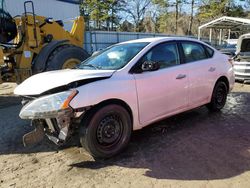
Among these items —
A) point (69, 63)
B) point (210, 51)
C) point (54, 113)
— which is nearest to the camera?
point (54, 113)

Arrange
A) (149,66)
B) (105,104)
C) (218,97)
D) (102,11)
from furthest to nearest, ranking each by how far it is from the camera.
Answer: (102,11)
(218,97)
(149,66)
(105,104)

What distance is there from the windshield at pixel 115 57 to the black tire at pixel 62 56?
2.57 metres

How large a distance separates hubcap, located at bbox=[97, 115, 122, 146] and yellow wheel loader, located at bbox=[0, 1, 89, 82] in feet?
13.0

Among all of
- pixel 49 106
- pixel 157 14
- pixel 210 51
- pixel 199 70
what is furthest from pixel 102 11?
pixel 49 106

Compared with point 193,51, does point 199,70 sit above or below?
below

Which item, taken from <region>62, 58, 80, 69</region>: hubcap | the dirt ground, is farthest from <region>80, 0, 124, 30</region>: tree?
the dirt ground

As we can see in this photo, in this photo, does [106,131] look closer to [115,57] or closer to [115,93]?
[115,93]

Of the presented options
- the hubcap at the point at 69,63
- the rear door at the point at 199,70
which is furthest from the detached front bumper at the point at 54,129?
the hubcap at the point at 69,63

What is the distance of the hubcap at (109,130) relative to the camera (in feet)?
12.8

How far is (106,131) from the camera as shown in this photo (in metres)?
3.95

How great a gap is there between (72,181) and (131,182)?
0.73 m

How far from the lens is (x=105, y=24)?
40.5 meters

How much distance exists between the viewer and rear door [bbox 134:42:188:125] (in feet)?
14.2

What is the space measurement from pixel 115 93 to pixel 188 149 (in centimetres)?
144
